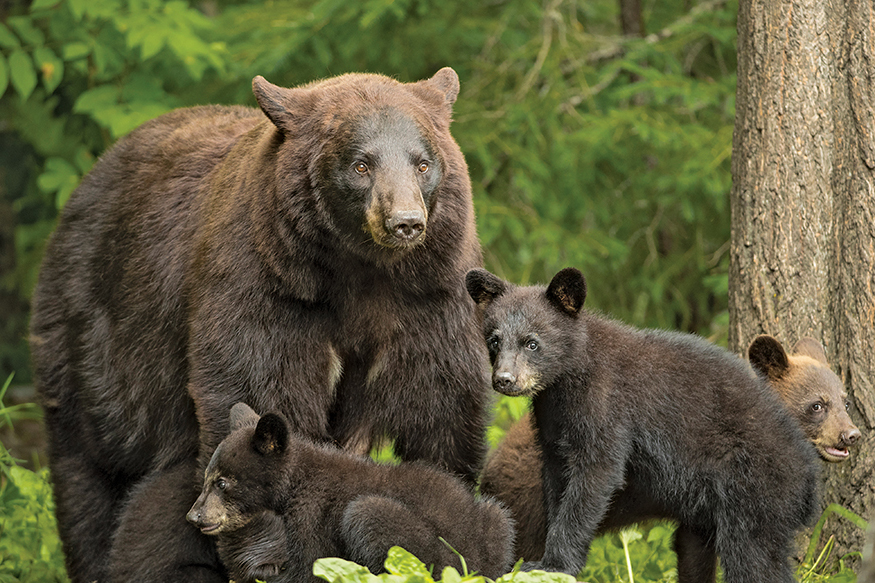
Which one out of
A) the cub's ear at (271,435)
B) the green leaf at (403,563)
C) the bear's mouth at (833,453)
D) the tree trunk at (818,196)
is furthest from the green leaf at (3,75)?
the bear's mouth at (833,453)

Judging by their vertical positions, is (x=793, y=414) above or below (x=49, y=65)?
below

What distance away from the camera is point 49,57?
703 cm

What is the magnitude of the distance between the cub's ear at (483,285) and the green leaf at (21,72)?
3.86m

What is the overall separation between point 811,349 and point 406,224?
2179mm

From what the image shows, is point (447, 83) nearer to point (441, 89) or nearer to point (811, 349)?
point (441, 89)

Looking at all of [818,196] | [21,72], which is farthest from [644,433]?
[21,72]

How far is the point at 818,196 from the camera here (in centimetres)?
495

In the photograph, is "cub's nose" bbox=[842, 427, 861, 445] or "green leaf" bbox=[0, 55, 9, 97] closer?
"cub's nose" bbox=[842, 427, 861, 445]

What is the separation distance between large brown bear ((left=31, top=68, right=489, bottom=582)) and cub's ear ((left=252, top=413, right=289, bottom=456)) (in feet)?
1.00

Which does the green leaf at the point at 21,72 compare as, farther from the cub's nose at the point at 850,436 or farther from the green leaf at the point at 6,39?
the cub's nose at the point at 850,436

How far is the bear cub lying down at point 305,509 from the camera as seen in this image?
3984mm

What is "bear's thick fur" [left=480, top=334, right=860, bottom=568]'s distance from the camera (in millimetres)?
4465

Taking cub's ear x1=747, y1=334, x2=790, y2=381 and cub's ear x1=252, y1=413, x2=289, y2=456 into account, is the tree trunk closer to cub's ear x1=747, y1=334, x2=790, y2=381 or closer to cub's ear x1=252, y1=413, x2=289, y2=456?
cub's ear x1=747, y1=334, x2=790, y2=381

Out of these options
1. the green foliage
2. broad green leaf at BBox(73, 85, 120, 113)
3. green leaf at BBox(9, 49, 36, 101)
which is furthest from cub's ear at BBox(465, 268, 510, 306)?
broad green leaf at BBox(73, 85, 120, 113)
